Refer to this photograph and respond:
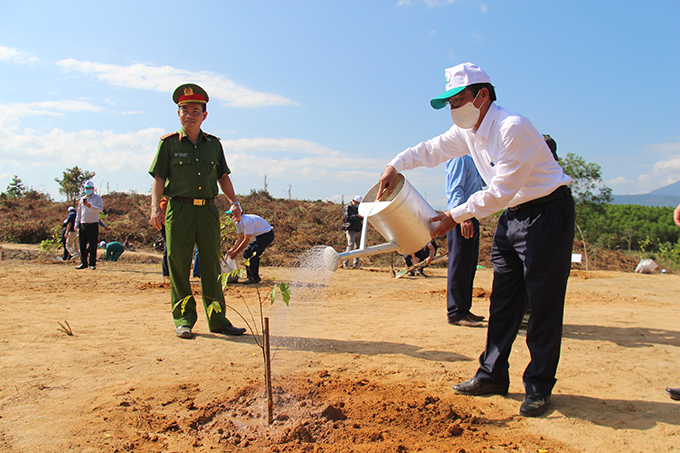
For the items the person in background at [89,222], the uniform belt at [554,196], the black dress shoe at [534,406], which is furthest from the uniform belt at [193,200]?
the person in background at [89,222]

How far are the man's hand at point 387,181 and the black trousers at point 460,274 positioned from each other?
1.79 m

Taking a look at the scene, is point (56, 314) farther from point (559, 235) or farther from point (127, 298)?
point (559, 235)

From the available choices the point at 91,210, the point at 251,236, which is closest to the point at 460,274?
the point at 251,236

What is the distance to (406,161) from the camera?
10.9 ft

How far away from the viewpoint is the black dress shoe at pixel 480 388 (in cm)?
293

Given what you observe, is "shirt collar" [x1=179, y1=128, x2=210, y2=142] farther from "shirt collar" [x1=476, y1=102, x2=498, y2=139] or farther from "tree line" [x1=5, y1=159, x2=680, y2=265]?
"tree line" [x1=5, y1=159, x2=680, y2=265]

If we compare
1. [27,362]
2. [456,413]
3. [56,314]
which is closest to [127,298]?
[56,314]

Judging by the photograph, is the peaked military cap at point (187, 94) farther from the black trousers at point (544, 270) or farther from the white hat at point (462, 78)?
the black trousers at point (544, 270)

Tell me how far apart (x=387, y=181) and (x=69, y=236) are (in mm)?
12244

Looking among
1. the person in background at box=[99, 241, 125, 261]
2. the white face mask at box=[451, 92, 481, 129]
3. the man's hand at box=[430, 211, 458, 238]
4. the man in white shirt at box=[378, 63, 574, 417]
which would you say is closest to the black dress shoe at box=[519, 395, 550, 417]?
the man in white shirt at box=[378, 63, 574, 417]

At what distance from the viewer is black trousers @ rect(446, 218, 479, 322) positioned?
480 cm

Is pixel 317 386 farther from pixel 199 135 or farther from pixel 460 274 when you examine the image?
pixel 199 135

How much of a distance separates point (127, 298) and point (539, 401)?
5.56 metres

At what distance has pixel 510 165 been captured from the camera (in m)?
2.57
